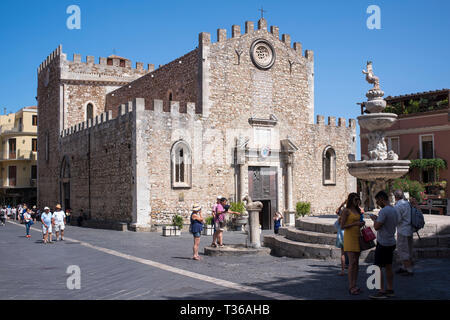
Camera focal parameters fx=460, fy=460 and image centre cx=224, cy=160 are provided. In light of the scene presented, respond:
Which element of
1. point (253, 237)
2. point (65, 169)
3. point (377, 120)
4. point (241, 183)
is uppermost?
point (377, 120)

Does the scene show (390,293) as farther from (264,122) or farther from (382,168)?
(264,122)

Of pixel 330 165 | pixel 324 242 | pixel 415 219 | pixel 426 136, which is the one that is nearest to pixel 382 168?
pixel 324 242

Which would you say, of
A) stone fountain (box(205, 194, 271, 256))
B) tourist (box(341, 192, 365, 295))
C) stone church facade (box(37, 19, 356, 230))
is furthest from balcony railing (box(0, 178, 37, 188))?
tourist (box(341, 192, 365, 295))

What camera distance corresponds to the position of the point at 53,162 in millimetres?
34000

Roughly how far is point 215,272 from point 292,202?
16.5 metres

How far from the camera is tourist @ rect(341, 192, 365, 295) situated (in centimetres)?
739

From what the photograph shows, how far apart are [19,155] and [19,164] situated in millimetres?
923

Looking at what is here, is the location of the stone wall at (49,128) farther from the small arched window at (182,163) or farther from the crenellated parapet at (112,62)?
the small arched window at (182,163)

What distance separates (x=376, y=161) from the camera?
41.3ft

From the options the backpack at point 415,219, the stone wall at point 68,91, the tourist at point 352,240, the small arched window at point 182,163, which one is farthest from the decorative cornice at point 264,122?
the tourist at point 352,240

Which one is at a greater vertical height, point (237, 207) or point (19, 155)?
point (19, 155)

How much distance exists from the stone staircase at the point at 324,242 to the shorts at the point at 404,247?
1688mm

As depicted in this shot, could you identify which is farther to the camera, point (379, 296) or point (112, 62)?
point (112, 62)

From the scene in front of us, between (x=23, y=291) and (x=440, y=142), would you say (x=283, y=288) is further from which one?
(x=440, y=142)
